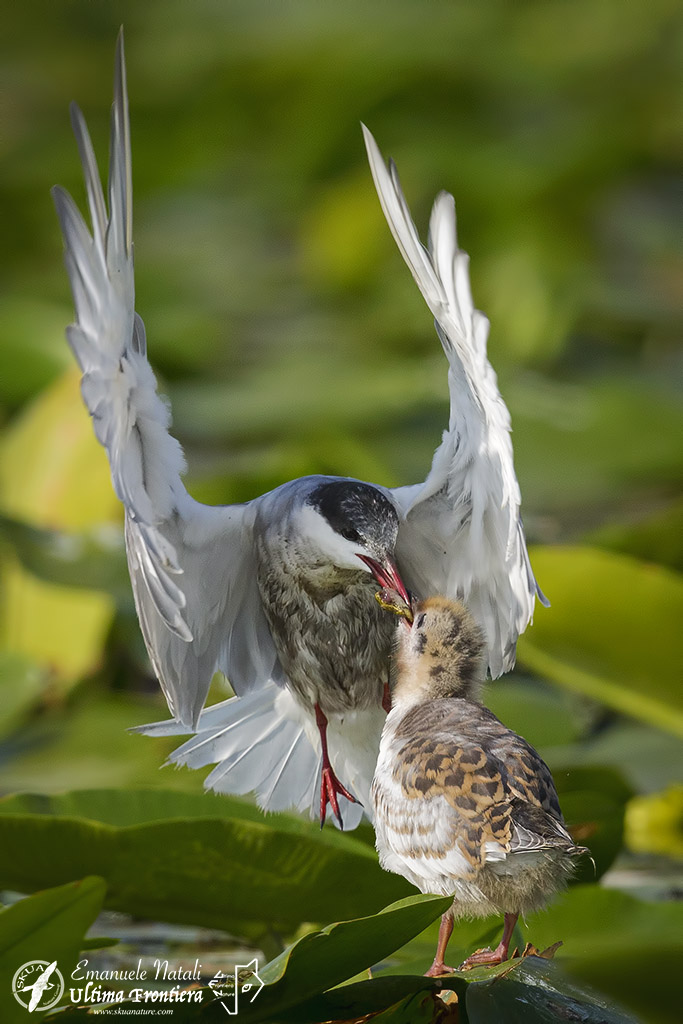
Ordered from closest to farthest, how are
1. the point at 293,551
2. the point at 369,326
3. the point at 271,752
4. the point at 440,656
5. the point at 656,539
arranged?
1. the point at 440,656
2. the point at 293,551
3. the point at 271,752
4. the point at 656,539
5. the point at 369,326

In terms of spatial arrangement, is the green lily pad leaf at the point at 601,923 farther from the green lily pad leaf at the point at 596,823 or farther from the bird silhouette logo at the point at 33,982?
the bird silhouette logo at the point at 33,982

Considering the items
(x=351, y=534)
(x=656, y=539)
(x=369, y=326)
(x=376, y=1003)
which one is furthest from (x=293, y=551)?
(x=369, y=326)

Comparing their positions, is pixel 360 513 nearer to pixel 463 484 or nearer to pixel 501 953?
pixel 463 484

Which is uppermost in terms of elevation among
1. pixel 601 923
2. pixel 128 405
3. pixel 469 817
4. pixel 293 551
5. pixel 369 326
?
pixel 369 326

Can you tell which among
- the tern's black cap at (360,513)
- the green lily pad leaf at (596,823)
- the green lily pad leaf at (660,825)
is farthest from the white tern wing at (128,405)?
the green lily pad leaf at (660,825)

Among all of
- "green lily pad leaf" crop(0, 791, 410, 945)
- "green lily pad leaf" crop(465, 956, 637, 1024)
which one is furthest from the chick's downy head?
"green lily pad leaf" crop(465, 956, 637, 1024)

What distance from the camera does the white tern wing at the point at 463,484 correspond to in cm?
153

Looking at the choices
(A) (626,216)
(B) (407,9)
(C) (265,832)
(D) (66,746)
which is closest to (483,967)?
(C) (265,832)

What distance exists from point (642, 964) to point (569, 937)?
1.48 feet

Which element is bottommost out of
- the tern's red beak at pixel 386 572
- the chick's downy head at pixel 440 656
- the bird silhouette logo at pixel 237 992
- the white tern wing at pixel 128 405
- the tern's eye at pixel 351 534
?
the bird silhouette logo at pixel 237 992

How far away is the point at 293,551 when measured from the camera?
1.87 m

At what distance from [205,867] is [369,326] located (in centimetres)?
338

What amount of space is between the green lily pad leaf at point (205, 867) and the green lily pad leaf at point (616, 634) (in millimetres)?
609

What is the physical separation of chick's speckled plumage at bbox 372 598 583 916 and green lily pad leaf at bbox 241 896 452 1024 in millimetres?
107
